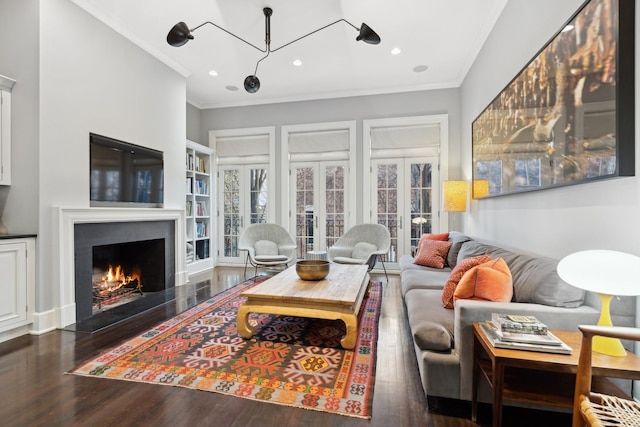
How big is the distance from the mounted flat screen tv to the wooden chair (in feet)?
13.2

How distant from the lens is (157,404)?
170cm

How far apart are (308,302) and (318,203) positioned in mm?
3339

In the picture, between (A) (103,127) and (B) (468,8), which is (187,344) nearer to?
(A) (103,127)

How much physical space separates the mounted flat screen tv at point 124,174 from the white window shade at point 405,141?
134 inches

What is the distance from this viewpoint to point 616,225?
156 cm

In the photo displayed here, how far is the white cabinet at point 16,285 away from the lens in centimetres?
254

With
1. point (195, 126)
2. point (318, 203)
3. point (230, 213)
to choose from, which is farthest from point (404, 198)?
point (195, 126)

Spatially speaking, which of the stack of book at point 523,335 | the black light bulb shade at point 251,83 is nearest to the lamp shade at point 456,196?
the black light bulb shade at point 251,83

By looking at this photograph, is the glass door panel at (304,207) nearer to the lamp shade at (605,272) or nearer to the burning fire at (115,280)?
the burning fire at (115,280)

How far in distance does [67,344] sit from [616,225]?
3800 millimetres

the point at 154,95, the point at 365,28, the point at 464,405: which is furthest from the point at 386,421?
the point at 154,95

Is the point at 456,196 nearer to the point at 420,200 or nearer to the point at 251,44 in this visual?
the point at 420,200

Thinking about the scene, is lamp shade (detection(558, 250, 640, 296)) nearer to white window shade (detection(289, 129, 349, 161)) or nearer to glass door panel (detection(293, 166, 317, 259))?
white window shade (detection(289, 129, 349, 161))

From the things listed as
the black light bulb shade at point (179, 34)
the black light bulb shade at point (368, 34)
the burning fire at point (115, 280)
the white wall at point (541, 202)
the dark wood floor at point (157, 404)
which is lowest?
the dark wood floor at point (157, 404)
